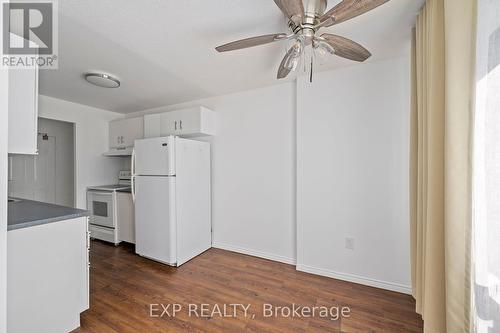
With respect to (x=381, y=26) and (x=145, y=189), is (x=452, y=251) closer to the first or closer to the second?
(x=381, y=26)

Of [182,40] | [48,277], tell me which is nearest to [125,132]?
[182,40]

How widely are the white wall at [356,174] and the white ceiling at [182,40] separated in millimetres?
284

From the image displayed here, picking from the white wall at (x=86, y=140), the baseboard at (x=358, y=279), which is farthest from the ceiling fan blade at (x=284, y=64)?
the white wall at (x=86, y=140)

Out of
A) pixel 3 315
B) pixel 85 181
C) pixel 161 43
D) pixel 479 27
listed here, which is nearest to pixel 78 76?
pixel 161 43

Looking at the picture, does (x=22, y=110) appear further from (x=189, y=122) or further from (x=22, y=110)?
(x=189, y=122)

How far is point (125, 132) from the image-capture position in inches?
144

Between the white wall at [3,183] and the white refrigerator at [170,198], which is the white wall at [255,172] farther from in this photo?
the white wall at [3,183]

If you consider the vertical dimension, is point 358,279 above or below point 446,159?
below

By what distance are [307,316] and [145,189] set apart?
2.34 meters

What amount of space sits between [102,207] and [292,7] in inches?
150

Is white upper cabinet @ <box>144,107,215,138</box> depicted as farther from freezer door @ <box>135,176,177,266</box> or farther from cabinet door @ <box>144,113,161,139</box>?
freezer door @ <box>135,176,177,266</box>

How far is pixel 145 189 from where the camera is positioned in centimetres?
277

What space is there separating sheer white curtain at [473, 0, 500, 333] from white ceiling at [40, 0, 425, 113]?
2.14 feet

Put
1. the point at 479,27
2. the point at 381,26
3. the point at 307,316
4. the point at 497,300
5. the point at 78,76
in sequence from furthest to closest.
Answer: the point at 78,76 < the point at 307,316 < the point at 381,26 < the point at 479,27 < the point at 497,300
